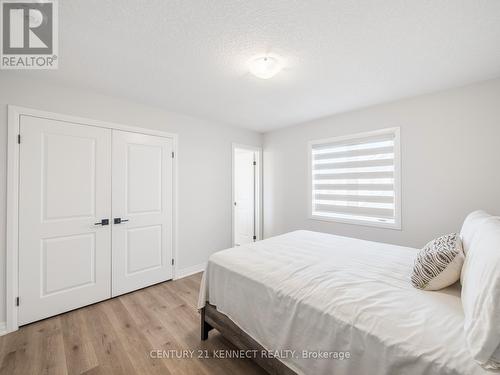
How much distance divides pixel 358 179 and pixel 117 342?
11.0 feet

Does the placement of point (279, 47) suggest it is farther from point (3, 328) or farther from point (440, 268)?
point (3, 328)

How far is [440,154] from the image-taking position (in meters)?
2.48

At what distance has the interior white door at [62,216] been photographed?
211 cm

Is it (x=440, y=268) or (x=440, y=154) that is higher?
(x=440, y=154)

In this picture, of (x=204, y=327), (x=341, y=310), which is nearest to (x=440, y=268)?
(x=341, y=310)

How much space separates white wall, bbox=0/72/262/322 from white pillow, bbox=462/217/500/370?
3.07m

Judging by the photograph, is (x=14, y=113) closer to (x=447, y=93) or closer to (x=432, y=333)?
(x=432, y=333)

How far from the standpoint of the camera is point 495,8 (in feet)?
4.38

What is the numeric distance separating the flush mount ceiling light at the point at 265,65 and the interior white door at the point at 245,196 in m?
2.45

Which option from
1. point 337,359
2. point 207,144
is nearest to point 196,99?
point 207,144

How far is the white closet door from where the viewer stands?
267cm

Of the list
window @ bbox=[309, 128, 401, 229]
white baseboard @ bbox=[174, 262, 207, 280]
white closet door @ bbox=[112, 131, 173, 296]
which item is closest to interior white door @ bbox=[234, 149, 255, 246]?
white baseboard @ bbox=[174, 262, 207, 280]

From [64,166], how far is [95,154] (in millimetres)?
317

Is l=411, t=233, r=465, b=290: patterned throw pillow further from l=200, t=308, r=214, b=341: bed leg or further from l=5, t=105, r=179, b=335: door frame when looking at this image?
l=5, t=105, r=179, b=335: door frame
